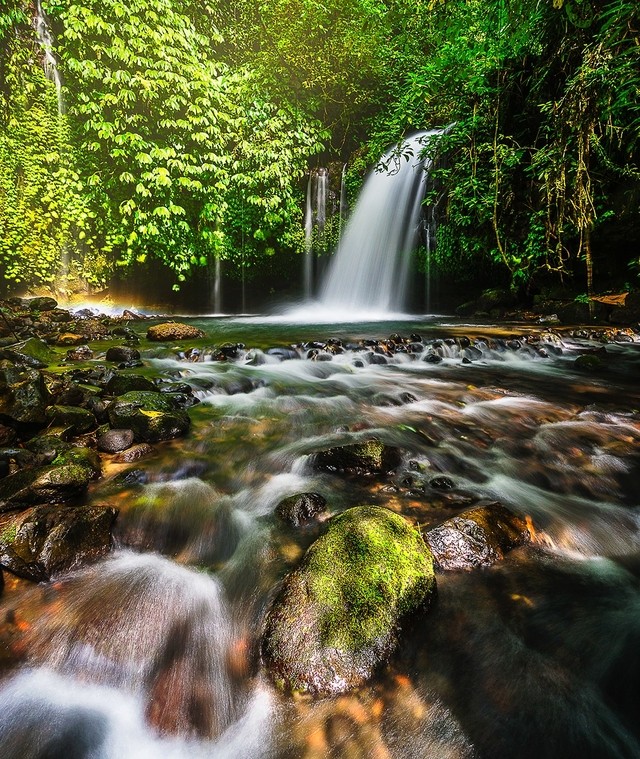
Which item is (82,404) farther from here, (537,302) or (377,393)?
(537,302)

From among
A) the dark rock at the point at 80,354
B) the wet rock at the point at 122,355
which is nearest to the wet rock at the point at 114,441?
the wet rock at the point at 122,355

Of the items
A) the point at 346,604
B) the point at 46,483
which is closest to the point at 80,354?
the point at 46,483

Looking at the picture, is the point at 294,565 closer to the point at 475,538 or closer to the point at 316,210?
the point at 475,538

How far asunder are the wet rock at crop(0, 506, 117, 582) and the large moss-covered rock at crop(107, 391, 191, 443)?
1277 mm

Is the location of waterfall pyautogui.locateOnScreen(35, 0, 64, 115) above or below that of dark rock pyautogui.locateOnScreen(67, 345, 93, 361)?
above

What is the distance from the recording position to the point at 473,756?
4.43 ft

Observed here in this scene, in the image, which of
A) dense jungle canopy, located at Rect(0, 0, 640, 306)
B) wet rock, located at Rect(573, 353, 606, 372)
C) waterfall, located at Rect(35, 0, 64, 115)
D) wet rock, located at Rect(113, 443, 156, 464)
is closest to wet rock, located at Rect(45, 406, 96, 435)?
wet rock, located at Rect(113, 443, 156, 464)

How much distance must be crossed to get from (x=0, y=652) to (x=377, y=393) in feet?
14.2

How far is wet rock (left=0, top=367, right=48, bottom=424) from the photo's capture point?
3184 millimetres

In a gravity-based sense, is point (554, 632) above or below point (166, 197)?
below

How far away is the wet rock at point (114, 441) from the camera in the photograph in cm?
340

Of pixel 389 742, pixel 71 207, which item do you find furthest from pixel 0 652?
pixel 71 207

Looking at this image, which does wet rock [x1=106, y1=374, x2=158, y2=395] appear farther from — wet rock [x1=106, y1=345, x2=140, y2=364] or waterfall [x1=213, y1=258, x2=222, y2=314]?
waterfall [x1=213, y1=258, x2=222, y2=314]

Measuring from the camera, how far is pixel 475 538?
2.29 meters
